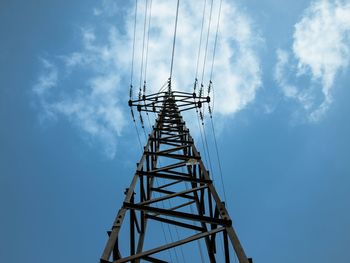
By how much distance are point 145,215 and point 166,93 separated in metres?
9.16

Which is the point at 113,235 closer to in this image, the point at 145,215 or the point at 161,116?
the point at 145,215

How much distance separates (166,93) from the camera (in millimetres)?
16094

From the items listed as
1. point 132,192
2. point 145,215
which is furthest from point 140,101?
point 132,192

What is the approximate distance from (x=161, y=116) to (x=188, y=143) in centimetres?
323

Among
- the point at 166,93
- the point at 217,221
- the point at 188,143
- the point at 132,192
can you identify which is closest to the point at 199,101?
the point at 166,93

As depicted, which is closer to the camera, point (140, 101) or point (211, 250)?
point (211, 250)

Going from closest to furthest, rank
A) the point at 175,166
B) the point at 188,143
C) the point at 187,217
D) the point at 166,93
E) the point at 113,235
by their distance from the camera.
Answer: the point at 113,235 → the point at 187,217 → the point at 175,166 → the point at 188,143 → the point at 166,93

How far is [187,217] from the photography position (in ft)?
18.0

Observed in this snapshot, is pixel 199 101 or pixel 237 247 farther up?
pixel 199 101

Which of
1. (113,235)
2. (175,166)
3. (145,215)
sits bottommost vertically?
(113,235)

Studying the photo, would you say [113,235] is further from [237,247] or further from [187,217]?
[237,247]

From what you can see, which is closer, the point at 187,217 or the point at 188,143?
the point at 187,217

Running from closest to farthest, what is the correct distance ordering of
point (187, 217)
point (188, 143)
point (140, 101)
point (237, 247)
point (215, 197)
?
point (237, 247)
point (187, 217)
point (215, 197)
point (188, 143)
point (140, 101)

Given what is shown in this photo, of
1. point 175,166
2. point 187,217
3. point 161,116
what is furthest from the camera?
point 161,116
